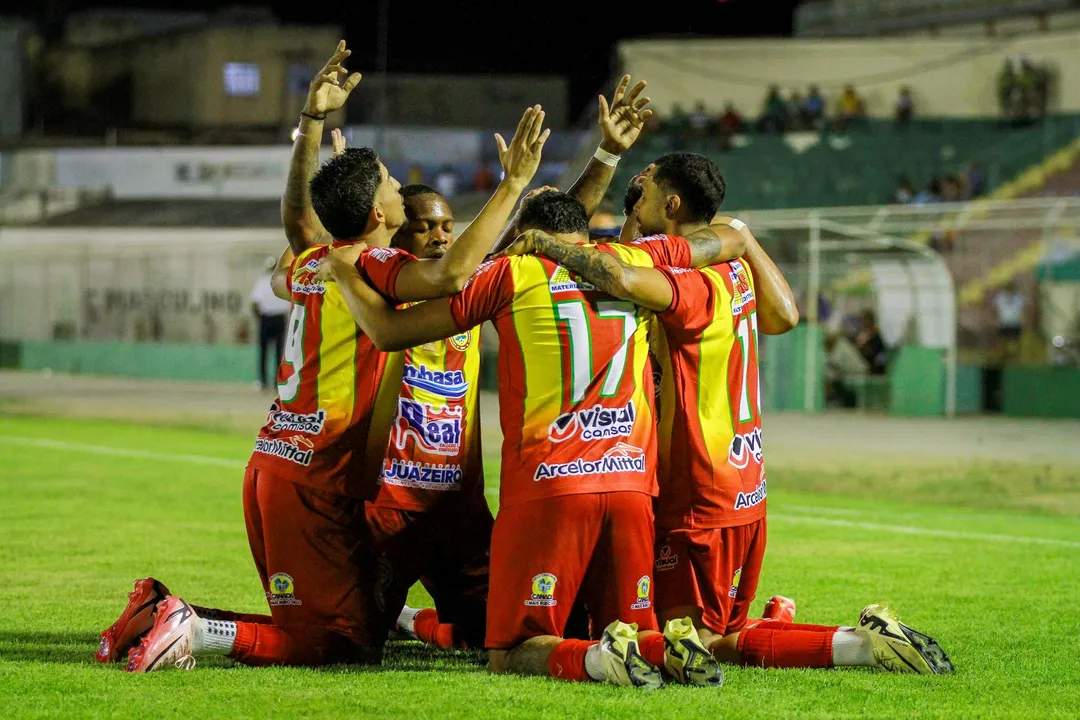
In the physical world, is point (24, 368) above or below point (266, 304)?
below

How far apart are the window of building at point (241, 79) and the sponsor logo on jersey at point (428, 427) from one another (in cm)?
4706

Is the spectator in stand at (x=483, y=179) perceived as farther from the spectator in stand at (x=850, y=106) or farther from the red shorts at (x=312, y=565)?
the red shorts at (x=312, y=565)

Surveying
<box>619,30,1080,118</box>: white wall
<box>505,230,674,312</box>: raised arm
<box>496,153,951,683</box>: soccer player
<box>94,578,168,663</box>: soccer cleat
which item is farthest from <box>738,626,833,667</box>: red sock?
<box>619,30,1080,118</box>: white wall

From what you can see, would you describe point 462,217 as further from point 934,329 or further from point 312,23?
point 312,23

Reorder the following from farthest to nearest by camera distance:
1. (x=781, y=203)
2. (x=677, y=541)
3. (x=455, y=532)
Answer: (x=781, y=203) < (x=455, y=532) < (x=677, y=541)

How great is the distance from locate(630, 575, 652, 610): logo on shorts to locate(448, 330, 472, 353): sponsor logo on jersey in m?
1.32

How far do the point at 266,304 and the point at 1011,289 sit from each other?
11180 millimetres

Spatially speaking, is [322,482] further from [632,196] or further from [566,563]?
[632,196]

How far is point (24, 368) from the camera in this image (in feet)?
120

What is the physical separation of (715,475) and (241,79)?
158 feet

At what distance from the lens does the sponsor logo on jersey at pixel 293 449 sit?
591cm

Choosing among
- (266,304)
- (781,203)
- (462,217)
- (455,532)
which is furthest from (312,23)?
(455,532)

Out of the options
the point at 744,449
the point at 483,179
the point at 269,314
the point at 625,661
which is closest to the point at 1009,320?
Answer: the point at 269,314

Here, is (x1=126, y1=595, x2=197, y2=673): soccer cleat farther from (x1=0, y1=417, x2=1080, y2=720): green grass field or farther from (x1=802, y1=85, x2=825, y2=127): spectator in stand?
(x1=802, y1=85, x2=825, y2=127): spectator in stand
